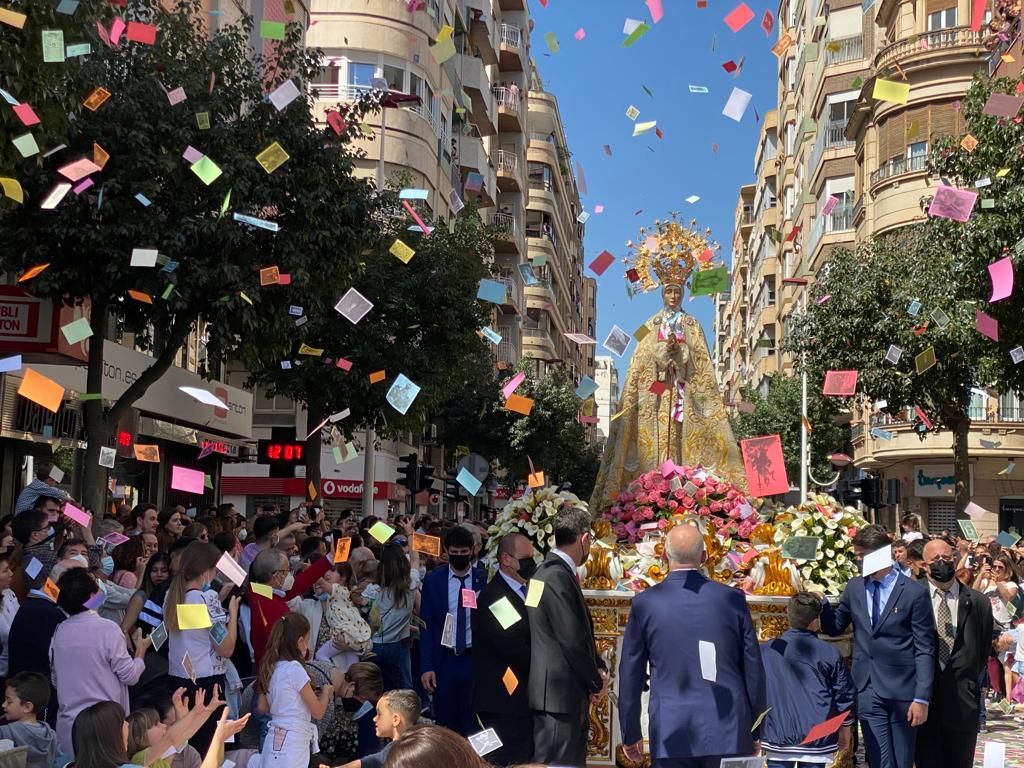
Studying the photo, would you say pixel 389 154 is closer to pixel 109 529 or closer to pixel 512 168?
pixel 512 168

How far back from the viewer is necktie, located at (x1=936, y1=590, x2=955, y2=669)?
8.86 m

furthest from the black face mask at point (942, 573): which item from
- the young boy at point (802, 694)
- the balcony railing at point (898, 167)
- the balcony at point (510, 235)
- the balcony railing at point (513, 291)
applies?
the balcony at point (510, 235)

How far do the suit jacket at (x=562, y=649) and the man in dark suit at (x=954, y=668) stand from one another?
2.54 metres

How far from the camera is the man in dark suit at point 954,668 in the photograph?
8656 millimetres

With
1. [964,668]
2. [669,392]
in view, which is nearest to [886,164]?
[669,392]

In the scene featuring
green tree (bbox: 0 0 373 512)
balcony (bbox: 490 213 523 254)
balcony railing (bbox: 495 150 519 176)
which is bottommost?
green tree (bbox: 0 0 373 512)

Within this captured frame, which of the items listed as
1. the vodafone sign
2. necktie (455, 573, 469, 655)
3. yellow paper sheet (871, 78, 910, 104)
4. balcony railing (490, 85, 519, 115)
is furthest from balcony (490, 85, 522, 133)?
necktie (455, 573, 469, 655)

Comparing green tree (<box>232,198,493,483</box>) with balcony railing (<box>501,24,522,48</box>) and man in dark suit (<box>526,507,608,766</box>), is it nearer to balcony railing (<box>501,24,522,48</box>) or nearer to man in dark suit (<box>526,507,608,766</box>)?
man in dark suit (<box>526,507,608,766</box>)

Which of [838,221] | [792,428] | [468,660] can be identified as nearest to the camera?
[468,660]

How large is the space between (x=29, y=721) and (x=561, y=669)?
9.05 ft

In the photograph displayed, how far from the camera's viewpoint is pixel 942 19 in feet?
129

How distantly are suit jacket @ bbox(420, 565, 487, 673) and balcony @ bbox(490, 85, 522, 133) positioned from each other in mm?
48636

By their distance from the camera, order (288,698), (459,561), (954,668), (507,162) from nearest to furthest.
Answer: (288,698)
(954,668)
(459,561)
(507,162)

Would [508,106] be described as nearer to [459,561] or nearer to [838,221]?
[838,221]
